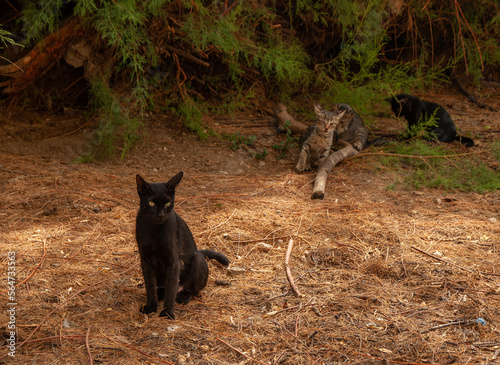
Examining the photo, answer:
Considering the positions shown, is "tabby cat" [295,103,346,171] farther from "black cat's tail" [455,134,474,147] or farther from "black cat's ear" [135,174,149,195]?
"black cat's ear" [135,174,149,195]

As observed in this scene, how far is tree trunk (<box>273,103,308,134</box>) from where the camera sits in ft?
24.7

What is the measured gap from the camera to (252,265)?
3.72 meters

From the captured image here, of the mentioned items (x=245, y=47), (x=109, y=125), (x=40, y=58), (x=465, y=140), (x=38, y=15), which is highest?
(x=38, y=15)

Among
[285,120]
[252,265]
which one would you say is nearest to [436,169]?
[285,120]

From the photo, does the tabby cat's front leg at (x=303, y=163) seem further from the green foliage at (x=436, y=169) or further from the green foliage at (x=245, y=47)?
the green foliage at (x=436, y=169)

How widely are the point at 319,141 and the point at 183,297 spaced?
13.1ft

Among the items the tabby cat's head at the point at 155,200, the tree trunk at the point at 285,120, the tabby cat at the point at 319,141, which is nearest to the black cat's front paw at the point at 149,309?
the tabby cat's head at the point at 155,200

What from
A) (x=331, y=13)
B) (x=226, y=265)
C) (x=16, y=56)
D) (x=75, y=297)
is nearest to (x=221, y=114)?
(x=331, y=13)

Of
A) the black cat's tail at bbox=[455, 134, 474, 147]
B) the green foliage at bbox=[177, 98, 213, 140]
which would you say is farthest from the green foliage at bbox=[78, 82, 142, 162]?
the black cat's tail at bbox=[455, 134, 474, 147]

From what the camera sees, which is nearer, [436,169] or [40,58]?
[40,58]

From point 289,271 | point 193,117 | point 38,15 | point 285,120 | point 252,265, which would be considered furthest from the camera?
point 285,120

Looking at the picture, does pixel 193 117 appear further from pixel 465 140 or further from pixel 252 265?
pixel 465 140

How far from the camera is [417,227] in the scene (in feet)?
14.5

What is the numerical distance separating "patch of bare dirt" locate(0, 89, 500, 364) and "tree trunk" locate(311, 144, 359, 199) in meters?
0.15
